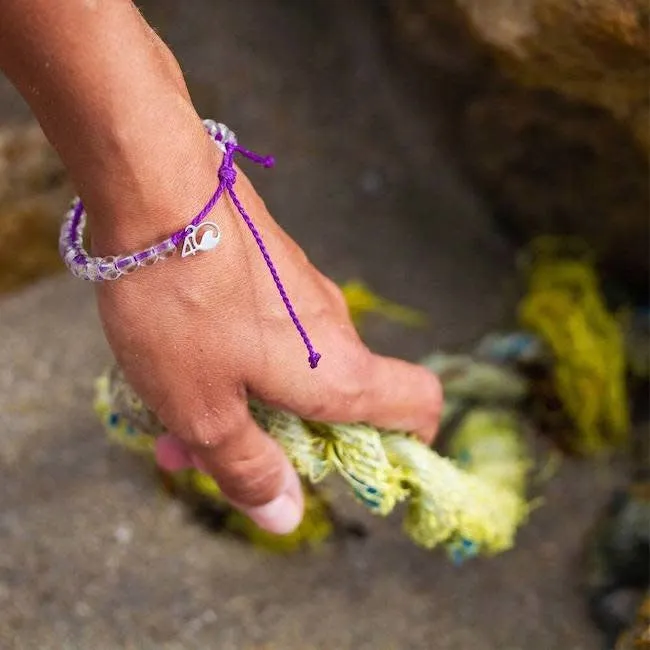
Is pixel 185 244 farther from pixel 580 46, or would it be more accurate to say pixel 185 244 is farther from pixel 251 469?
pixel 580 46

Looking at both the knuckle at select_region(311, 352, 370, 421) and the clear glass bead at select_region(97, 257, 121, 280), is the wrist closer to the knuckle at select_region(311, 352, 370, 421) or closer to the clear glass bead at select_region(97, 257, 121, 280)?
the clear glass bead at select_region(97, 257, 121, 280)

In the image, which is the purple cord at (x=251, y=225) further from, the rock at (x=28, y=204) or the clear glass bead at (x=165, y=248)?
the rock at (x=28, y=204)

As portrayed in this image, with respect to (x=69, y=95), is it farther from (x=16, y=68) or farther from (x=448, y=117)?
(x=448, y=117)

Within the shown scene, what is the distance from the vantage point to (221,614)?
3.15 feet

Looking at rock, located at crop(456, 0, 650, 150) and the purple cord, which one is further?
rock, located at crop(456, 0, 650, 150)

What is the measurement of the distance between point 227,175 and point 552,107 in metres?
0.73

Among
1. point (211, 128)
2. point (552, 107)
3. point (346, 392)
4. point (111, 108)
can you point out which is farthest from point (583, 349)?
point (111, 108)

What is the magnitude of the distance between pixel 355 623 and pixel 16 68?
2.37 feet

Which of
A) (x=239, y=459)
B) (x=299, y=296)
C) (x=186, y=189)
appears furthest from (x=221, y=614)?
(x=186, y=189)

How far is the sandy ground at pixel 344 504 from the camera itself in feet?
3.14

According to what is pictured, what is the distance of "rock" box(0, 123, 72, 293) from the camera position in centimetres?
124

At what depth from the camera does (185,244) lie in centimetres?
60

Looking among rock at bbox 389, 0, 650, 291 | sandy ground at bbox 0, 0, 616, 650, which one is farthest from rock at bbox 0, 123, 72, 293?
rock at bbox 389, 0, 650, 291

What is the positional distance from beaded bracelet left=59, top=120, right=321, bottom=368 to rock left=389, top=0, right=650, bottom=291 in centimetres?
48
